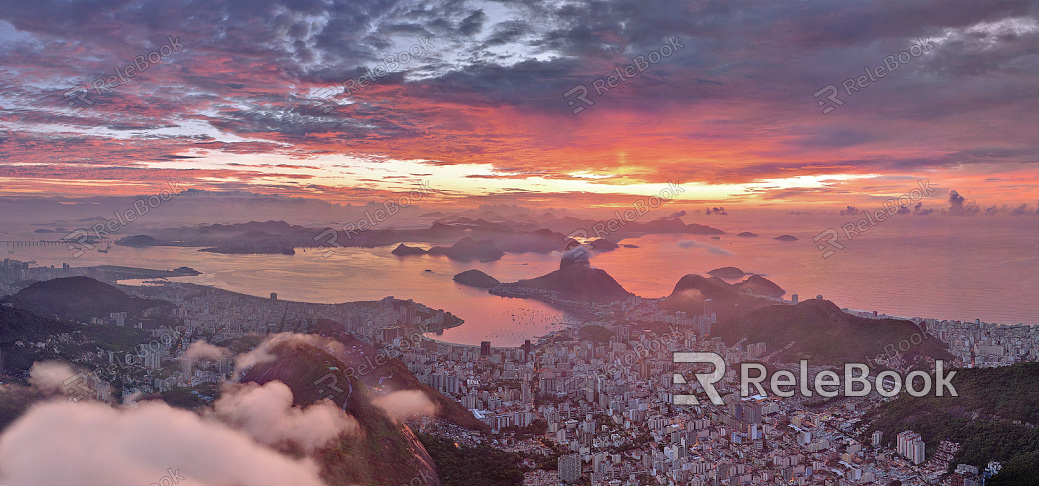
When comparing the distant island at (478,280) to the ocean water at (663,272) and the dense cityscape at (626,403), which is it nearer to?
the ocean water at (663,272)

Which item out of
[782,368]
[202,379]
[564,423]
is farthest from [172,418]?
[782,368]

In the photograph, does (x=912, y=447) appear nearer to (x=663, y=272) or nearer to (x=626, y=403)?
(x=626, y=403)

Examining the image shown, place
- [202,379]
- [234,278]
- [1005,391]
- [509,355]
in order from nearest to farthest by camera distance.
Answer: [1005,391], [202,379], [509,355], [234,278]

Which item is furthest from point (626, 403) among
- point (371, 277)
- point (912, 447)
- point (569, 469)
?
point (371, 277)

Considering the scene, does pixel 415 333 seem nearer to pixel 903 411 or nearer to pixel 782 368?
pixel 782 368

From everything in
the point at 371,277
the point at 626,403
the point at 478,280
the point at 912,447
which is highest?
the point at 912,447

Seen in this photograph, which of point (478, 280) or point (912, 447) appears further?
point (478, 280)

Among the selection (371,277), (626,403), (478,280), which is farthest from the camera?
(371,277)
